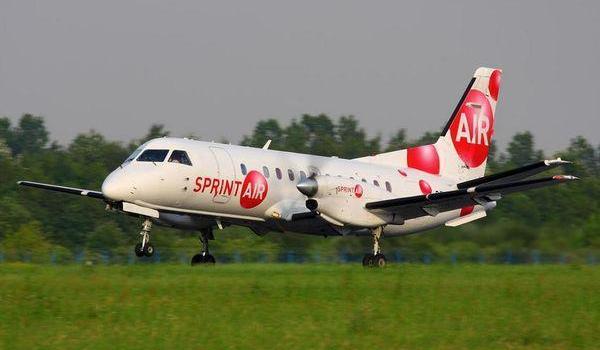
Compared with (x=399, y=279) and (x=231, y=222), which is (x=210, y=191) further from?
(x=399, y=279)

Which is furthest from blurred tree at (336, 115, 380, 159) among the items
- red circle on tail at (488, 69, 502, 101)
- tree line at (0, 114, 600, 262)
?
red circle on tail at (488, 69, 502, 101)

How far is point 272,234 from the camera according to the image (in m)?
39.6

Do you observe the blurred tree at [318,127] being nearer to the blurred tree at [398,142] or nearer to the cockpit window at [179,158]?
the blurred tree at [398,142]

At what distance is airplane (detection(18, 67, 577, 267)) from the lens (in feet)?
81.0

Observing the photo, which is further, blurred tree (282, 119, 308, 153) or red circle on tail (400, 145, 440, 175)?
blurred tree (282, 119, 308, 153)

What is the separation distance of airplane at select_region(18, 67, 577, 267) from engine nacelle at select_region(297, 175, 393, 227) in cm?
2

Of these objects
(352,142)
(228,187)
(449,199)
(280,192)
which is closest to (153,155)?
(228,187)

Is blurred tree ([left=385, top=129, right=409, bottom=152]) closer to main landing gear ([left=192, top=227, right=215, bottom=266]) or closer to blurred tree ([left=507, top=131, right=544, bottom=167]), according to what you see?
blurred tree ([left=507, top=131, right=544, bottom=167])

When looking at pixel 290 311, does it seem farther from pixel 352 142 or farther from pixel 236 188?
pixel 352 142

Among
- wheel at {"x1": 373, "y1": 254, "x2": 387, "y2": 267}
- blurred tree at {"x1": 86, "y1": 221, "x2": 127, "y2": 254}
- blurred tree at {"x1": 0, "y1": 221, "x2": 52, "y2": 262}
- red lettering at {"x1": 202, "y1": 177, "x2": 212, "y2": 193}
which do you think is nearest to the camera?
red lettering at {"x1": 202, "y1": 177, "x2": 212, "y2": 193}

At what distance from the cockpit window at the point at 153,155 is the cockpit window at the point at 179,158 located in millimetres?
185

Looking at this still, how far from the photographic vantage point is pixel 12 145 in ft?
349

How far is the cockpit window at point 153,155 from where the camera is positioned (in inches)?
986

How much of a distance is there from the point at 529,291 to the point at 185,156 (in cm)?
961
